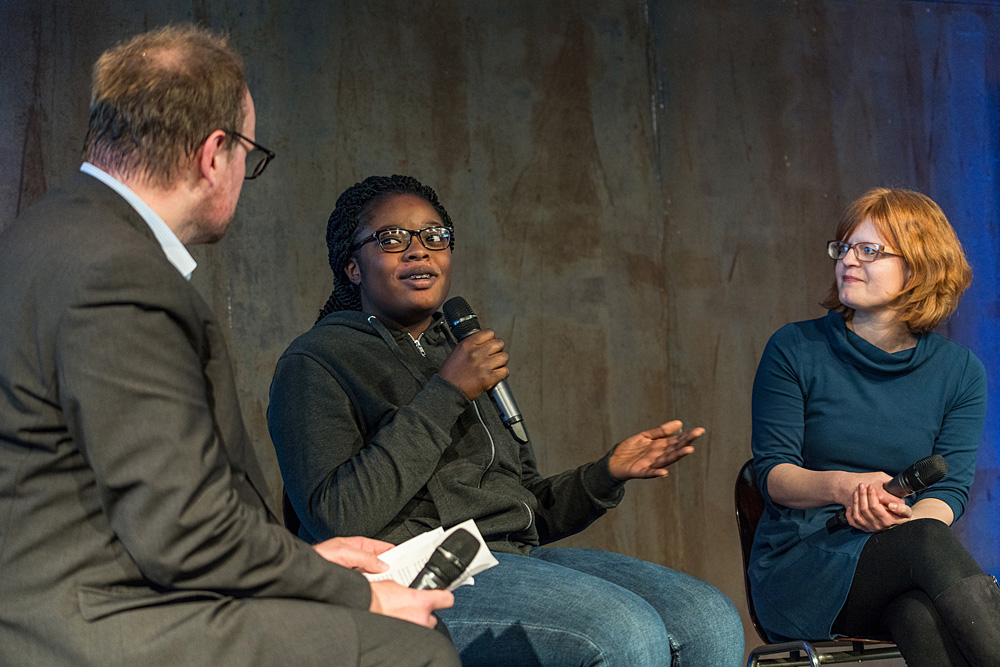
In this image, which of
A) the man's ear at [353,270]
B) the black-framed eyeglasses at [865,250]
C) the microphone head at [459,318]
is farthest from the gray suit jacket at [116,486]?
the black-framed eyeglasses at [865,250]

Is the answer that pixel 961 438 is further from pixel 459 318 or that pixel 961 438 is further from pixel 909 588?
pixel 459 318

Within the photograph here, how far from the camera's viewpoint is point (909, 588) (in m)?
2.01

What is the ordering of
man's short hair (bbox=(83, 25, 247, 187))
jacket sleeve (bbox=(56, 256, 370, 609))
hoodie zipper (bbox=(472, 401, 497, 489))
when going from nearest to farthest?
jacket sleeve (bbox=(56, 256, 370, 609))
man's short hair (bbox=(83, 25, 247, 187))
hoodie zipper (bbox=(472, 401, 497, 489))

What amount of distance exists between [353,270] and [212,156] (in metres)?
1.01

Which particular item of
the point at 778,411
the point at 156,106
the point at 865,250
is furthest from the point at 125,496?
the point at 865,250

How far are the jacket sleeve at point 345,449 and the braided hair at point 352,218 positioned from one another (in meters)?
0.41

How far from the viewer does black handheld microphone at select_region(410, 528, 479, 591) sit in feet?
4.28

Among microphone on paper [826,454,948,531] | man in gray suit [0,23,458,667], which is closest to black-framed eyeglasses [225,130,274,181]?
man in gray suit [0,23,458,667]

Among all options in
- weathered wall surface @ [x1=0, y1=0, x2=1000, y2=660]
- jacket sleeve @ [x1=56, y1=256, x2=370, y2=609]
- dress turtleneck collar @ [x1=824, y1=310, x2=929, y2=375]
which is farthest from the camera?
weathered wall surface @ [x1=0, y1=0, x2=1000, y2=660]

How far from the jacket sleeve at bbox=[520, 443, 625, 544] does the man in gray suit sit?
101 cm

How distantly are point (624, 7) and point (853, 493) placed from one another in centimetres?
248

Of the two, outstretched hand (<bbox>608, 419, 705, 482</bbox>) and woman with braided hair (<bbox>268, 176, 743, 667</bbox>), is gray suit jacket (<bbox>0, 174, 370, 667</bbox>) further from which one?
outstretched hand (<bbox>608, 419, 705, 482</bbox>)

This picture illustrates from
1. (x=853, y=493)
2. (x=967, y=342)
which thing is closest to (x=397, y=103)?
(x=853, y=493)

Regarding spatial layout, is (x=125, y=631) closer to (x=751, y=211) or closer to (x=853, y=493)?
(x=853, y=493)
